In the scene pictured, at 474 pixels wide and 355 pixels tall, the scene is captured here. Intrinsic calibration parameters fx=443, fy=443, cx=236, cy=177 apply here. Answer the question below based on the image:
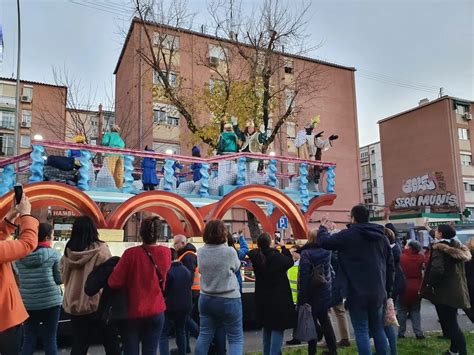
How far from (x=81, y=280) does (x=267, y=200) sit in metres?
6.94

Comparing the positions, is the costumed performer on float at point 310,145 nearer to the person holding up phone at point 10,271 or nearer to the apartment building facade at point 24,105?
the person holding up phone at point 10,271

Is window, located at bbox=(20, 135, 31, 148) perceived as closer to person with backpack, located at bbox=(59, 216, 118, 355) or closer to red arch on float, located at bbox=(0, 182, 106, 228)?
red arch on float, located at bbox=(0, 182, 106, 228)

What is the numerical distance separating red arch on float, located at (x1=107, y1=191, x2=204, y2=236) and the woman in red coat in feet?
14.0

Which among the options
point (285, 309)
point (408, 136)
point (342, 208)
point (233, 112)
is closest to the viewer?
point (285, 309)

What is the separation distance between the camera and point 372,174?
193 ft

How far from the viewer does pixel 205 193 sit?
34.5ft

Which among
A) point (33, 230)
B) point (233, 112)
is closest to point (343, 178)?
point (233, 112)

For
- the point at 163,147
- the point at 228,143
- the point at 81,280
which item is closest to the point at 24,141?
the point at 163,147

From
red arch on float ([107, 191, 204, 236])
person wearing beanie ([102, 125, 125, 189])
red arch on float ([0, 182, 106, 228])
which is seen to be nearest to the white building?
red arch on float ([107, 191, 204, 236])

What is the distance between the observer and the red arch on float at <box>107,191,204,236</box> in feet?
28.6

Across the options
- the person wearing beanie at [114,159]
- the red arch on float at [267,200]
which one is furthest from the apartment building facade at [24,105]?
the red arch on float at [267,200]

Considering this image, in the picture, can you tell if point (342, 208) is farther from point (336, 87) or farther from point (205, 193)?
point (205, 193)

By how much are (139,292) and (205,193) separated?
6.53m

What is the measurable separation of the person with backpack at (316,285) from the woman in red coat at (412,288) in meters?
2.17
